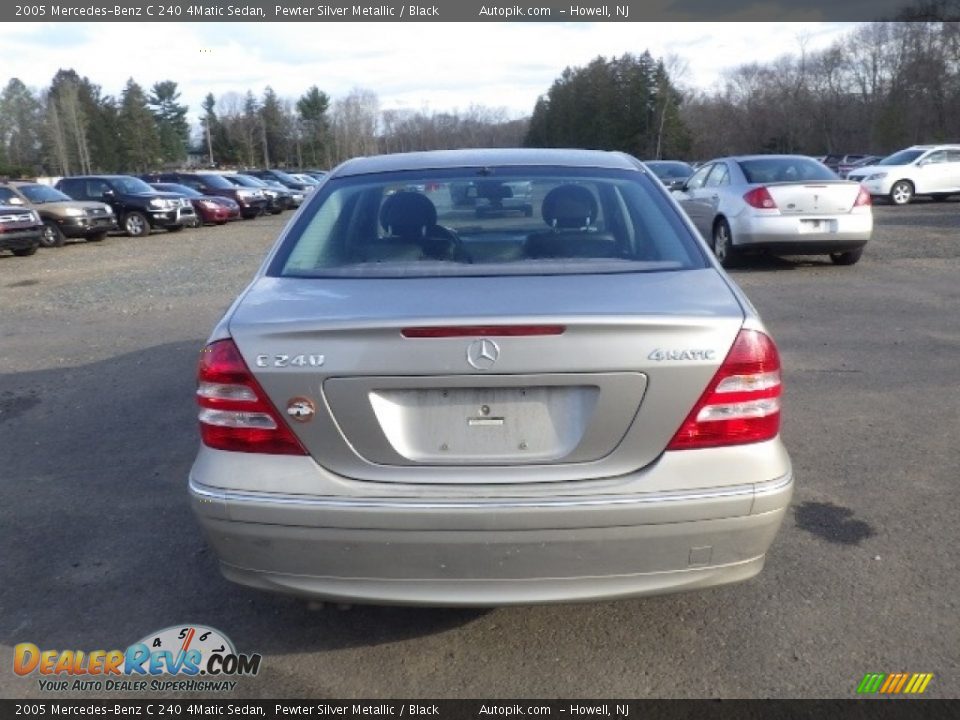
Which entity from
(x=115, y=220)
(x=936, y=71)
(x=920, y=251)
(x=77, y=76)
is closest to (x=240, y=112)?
(x=77, y=76)

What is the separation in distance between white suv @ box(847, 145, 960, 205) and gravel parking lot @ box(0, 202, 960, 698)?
19417mm

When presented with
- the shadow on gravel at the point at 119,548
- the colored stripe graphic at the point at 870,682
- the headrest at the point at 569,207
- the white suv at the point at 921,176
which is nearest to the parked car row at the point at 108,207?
the shadow on gravel at the point at 119,548

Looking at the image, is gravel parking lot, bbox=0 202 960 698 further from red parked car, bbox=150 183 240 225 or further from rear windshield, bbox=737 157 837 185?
red parked car, bbox=150 183 240 225

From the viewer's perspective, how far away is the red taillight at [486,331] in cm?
255

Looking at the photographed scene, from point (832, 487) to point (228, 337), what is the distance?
10.5ft

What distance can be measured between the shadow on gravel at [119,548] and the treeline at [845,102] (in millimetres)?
57654

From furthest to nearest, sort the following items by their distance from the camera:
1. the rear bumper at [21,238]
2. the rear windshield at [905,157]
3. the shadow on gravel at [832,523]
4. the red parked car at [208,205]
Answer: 1. the red parked car at [208,205]
2. the rear windshield at [905,157]
3. the rear bumper at [21,238]
4. the shadow on gravel at [832,523]

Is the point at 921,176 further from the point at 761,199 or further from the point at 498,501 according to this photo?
the point at 498,501

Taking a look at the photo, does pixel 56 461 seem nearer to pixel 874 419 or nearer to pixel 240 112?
pixel 874 419

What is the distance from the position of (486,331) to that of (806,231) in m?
9.77

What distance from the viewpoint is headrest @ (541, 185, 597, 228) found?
3.68 meters

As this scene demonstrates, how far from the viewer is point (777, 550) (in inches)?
147

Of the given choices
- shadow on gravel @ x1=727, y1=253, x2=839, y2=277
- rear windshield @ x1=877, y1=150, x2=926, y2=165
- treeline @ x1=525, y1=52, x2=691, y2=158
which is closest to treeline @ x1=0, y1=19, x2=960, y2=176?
treeline @ x1=525, y1=52, x2=691, y2=158
